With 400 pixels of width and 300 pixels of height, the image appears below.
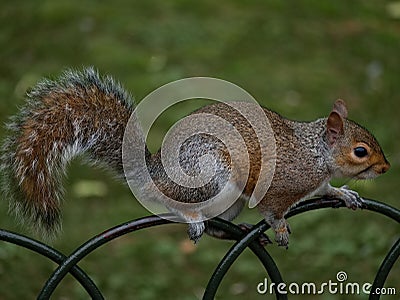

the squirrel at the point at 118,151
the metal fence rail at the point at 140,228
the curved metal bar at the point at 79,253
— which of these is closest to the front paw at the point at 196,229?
the squirrel at the point at 118,151

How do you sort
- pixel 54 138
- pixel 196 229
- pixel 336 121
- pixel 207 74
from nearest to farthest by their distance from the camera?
pixel 54 138
pixel 196 229
pixel 336 121
pixel 207 74

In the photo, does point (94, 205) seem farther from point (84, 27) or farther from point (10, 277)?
point (84, 27)

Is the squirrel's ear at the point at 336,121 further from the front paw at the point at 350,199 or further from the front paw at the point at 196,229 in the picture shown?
the front paw at the point at 196,229

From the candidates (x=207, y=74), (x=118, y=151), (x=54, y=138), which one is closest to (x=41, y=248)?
(x=54, y=138)

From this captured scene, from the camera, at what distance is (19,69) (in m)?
4.18

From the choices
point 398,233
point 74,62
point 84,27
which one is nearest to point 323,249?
point 398,233

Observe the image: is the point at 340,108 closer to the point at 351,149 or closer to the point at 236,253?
the point at 351,149

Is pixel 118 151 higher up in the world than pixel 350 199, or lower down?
higher up

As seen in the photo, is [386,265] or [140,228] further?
[386,265]

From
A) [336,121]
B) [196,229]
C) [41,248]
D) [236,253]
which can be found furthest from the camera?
[336,121]

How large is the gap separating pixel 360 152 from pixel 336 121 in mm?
75

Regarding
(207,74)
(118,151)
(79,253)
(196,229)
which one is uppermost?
(207,74)

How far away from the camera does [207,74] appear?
400 cm

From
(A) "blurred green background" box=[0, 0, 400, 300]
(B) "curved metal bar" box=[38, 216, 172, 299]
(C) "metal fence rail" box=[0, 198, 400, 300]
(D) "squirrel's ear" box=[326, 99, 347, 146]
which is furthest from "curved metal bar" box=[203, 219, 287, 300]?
(A) "blurred green background" box=[0, 0, 400, 300]
